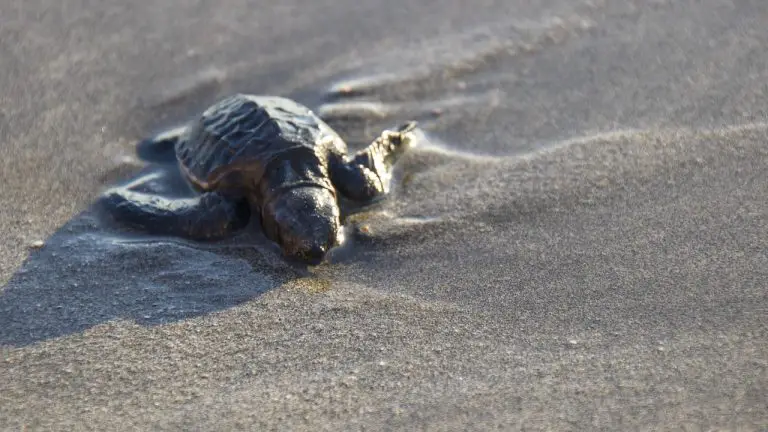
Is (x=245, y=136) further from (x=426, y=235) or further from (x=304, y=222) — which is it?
(x=426, y=235)

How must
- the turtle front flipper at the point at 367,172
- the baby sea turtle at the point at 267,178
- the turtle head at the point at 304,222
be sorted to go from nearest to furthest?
the turtle head at the point at 304,222, the baby sea turtle at the point at 267,178, the turtle front flipper at the point at 367,172

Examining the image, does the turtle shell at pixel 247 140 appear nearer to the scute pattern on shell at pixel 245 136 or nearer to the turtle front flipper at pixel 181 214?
the scute pattern on shell at pixel 245 136

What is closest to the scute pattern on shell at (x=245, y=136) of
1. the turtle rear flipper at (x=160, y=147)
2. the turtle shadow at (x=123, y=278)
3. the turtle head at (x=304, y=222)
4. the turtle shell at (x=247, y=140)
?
the turtle shell at (x=247, y=140)

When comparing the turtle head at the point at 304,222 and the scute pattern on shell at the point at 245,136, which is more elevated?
the scute pattern on shell at the point at 245,136

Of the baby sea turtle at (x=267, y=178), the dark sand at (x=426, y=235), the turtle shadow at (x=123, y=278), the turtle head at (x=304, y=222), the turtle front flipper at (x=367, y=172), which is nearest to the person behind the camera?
the dark sand at (x=426, y=235)

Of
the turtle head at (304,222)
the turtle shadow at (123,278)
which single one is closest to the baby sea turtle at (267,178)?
the turtle head at (304,222)

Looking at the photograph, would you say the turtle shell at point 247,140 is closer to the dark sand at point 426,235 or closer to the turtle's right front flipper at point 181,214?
the turtle's right front flipper at point 181,214

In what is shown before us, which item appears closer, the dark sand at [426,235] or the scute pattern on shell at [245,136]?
the dark sand at [426,235]

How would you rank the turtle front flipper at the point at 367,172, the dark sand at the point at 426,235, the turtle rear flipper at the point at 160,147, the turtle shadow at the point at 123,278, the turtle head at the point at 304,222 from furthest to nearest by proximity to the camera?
the turtle rear flipper at the point at 160,147 < the turtle front flipper at the point at 367,172 < the turtle head at the point at 304,222 < the turtle shadow at the point at 123,278 < the dark sand at the point at 426,235
